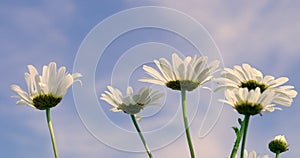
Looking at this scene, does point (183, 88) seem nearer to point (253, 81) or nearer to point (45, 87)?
point (253, 81)

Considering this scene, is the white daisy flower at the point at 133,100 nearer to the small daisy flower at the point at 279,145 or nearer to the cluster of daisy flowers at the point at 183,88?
the cluster of daisy flowers at the point at 183,88

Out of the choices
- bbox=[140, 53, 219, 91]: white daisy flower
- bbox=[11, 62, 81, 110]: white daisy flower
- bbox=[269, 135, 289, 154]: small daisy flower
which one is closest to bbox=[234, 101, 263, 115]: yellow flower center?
bbox=[140, 53, 219, 91]: white daisy flower

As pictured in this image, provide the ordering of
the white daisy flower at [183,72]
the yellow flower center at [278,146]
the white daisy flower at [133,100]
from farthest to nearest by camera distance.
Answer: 1. the yellow flower center at [278,146]
2. the white daisy flower at [133,100]
3. the white daisy flower at [183,72]

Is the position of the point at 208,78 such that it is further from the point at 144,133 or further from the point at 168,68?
the point at 144,133

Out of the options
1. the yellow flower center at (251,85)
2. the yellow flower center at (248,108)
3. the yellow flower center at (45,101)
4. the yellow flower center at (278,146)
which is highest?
the yellow flower center at (45,101)

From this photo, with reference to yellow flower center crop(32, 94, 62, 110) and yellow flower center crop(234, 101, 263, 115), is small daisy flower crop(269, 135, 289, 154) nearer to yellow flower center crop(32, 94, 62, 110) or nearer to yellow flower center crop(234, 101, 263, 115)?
yellow flower center crop(234, 101, 263, 115)

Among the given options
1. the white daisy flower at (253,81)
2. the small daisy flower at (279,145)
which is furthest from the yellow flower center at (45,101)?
the small daisy flower at (279,145)

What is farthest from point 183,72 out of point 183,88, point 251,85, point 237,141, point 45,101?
point 45,101
